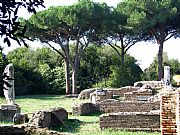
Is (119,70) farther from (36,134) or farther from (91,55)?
(36,134)

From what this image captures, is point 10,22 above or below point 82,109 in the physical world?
above

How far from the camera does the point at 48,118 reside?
12391 millimetres

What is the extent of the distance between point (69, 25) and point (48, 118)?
818 inches

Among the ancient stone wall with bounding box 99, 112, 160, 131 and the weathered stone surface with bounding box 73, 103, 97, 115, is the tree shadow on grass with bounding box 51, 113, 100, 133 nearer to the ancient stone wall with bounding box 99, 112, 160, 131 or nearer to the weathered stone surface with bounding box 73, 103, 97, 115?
the ancient stone wall with bounding box 99, 112, 160, 131

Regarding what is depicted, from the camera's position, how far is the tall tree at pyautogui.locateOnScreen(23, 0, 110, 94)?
32.4 m

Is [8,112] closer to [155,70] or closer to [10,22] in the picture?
[10,22]

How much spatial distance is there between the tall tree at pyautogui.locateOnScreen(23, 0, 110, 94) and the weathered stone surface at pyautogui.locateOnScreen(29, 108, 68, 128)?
59.8 ft

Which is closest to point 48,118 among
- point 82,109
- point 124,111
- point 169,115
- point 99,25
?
point 82,109

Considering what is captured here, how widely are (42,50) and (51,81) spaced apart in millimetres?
6843

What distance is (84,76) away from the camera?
119 feet

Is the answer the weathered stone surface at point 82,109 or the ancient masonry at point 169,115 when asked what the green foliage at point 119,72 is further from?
the ancient masonry at point 169,115

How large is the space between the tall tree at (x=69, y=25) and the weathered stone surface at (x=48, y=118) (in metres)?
18.2

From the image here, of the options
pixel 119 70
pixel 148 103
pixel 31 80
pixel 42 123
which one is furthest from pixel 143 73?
pixel 42 123

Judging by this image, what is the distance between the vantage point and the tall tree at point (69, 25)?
106 feet
